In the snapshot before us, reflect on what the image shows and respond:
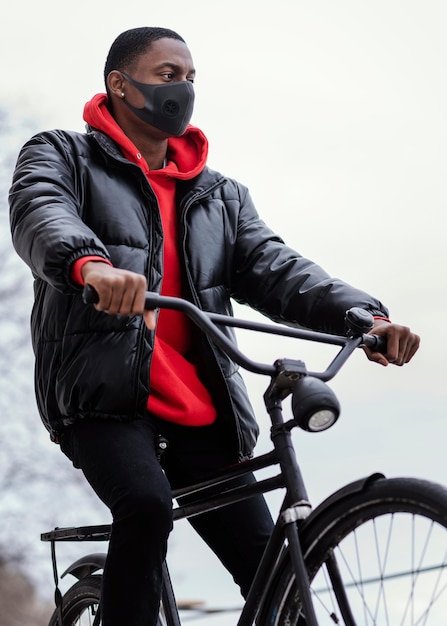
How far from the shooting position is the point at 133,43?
6.35 feet

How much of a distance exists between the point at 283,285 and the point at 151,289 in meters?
0.29

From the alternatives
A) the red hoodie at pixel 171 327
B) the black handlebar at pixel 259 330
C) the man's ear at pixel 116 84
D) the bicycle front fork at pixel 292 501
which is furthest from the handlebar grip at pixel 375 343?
the man's ear at pixel 116 84

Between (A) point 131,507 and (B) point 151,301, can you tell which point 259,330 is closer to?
(B) point 151,301

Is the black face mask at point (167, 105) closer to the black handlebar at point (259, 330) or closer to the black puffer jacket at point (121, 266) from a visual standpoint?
the black puffer jacket at point (121, 266)

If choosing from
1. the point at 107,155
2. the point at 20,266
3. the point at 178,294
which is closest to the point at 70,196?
the point at 107,155

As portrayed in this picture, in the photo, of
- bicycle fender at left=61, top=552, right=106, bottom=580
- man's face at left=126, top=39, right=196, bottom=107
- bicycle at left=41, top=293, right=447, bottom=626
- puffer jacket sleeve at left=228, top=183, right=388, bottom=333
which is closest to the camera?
bicycle at left=41, top=293, right=447, bottom=626

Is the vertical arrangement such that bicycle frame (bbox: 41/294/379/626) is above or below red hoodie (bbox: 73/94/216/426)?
below

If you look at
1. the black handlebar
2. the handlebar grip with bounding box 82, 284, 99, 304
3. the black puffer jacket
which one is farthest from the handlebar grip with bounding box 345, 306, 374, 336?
the handlebar grip with bounding box 82, 284, 99, 304

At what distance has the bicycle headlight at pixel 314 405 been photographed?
1.36 m

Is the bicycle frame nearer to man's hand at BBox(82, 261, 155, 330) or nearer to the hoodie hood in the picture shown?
man's hand at BBox(82, 261, 155, 330)

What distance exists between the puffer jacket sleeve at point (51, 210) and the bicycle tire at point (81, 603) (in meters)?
0.70

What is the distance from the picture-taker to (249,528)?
5.81 ft

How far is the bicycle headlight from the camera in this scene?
53.6 inches

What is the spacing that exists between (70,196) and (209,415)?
0.44 meters
